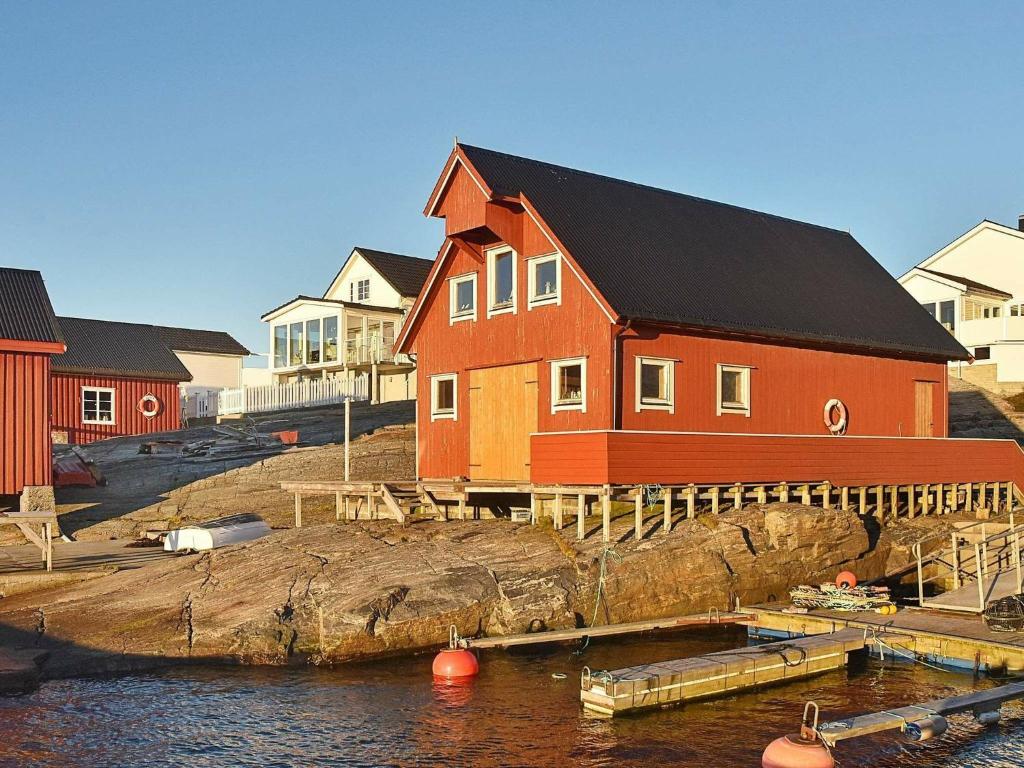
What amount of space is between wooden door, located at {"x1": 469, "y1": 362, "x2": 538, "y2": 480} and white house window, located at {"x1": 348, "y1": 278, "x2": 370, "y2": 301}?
91.8ft

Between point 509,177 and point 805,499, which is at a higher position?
point 509,177

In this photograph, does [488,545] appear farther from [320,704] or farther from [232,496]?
[232,496]

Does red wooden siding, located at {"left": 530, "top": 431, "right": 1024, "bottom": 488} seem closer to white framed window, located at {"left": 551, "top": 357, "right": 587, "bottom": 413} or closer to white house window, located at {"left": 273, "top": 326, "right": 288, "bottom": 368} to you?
white framed window, located at {"left": 551, "top": 357, "right": 587, "bottom": 413}

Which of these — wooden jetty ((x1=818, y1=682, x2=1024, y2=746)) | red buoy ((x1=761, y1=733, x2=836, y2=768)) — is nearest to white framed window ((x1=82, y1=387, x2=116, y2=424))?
wooden jetty ((x1=818, y1=682, x2=1024, y2=746))

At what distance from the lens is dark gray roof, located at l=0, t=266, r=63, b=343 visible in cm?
2911

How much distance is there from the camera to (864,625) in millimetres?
20625

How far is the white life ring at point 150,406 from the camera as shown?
1916 inches

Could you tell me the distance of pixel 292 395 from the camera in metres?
50.5

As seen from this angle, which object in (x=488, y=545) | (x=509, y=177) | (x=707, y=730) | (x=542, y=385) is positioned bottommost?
(x=707, y=730)

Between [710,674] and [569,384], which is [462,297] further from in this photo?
[710,674]

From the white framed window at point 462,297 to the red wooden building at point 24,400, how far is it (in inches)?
414

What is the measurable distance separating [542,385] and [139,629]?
11.1m

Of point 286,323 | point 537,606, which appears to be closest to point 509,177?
point 537,606

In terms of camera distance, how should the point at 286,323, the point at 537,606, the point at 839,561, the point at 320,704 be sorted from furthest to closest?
the point at 286,323
the point at 839,561
the point at 537,606
the point at 320,704
